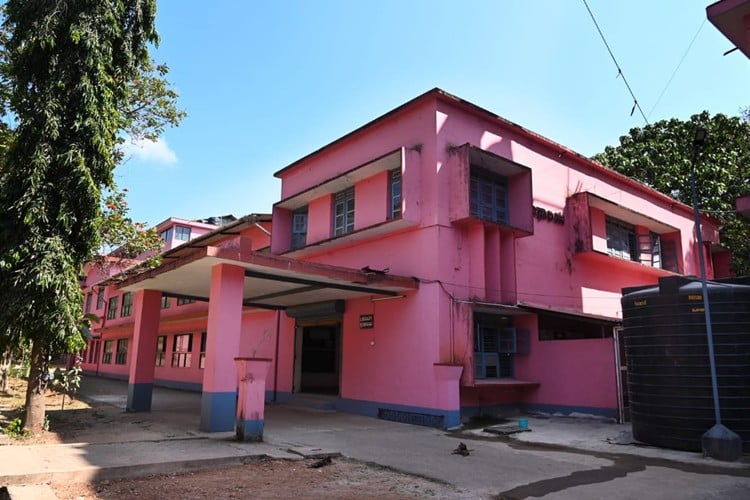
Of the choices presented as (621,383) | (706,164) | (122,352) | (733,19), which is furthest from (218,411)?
(122,352)

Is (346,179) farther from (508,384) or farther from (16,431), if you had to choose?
(16,431)

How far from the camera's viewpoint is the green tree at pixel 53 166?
8463 millimetres

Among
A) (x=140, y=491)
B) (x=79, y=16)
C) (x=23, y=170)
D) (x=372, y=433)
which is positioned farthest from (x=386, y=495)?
(x=79, y=16)

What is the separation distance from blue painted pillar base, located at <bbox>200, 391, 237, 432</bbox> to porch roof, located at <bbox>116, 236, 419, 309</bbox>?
7.88 feet

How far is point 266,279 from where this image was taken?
441 inches

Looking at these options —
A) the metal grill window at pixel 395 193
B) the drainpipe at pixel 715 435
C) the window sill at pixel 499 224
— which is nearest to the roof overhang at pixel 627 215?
the window sill at pixel 499 224

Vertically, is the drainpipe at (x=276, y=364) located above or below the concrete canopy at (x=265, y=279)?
below

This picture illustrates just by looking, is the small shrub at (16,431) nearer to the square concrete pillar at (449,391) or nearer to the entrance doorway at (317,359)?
the square concrete pillar at (449,391)

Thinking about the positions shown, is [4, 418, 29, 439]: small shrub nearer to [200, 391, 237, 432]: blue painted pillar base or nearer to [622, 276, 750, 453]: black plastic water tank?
[200, 391, 237, 432]: blue painted pillar base

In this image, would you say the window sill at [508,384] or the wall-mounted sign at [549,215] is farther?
the wall-mounted sign at [549,215]

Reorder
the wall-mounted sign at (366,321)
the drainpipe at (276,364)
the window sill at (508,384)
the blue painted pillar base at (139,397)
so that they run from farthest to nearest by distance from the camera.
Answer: the drainpipe at (276,364) < the wall-mounted sign at (366,321) < the blue painted pillar base at (139,397) < the window sill at (508,384)

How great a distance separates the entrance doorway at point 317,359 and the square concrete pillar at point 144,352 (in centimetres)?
427

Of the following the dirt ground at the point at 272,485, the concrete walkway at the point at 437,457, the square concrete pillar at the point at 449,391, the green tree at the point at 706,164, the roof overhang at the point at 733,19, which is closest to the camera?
the dirt ground at the point at 272,485

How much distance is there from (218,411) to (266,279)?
2930 millimetres
